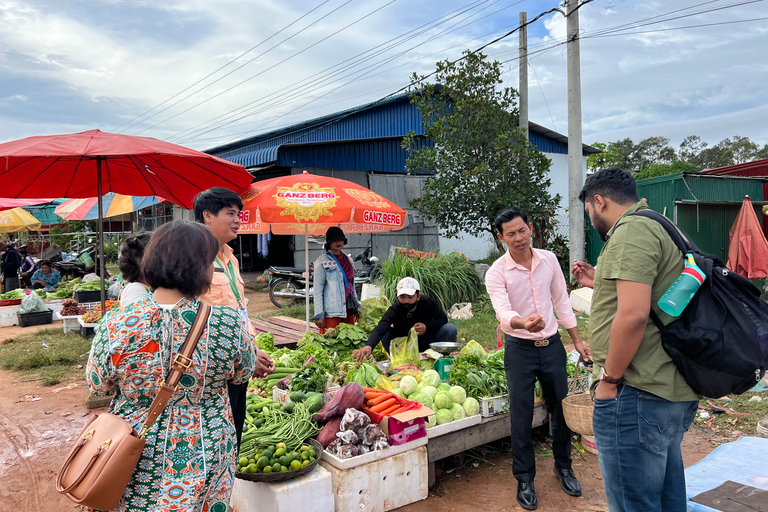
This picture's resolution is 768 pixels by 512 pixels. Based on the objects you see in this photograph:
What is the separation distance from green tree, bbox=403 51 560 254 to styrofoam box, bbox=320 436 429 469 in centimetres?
757

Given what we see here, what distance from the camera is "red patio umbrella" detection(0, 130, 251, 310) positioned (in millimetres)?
4320

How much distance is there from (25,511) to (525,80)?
1153 cm

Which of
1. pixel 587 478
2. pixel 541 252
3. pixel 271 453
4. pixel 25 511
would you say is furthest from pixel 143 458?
pixel 587 478

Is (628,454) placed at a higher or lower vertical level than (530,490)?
higher

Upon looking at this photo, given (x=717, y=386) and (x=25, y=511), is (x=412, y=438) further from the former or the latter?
(x=25, y=511)

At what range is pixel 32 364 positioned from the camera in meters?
7.38

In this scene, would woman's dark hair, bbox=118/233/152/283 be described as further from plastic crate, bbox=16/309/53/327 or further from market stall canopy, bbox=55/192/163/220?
market stall canopy, bbox=55/192/163/220

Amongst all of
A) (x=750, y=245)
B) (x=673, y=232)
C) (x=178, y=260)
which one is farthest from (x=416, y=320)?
(x=750, y=245)

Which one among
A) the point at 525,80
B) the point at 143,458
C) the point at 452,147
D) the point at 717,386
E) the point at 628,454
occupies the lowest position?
the point at 628,454

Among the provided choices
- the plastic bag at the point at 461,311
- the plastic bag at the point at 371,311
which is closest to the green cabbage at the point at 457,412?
the plastic bag at the point at 371,311

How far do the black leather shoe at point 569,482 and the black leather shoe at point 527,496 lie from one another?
12.5 inches

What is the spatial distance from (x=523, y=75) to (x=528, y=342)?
32.1 feet

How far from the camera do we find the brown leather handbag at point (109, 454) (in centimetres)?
166

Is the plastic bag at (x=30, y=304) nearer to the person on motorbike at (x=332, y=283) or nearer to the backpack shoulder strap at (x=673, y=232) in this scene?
the person on motorbike at (x=332, y=283)
